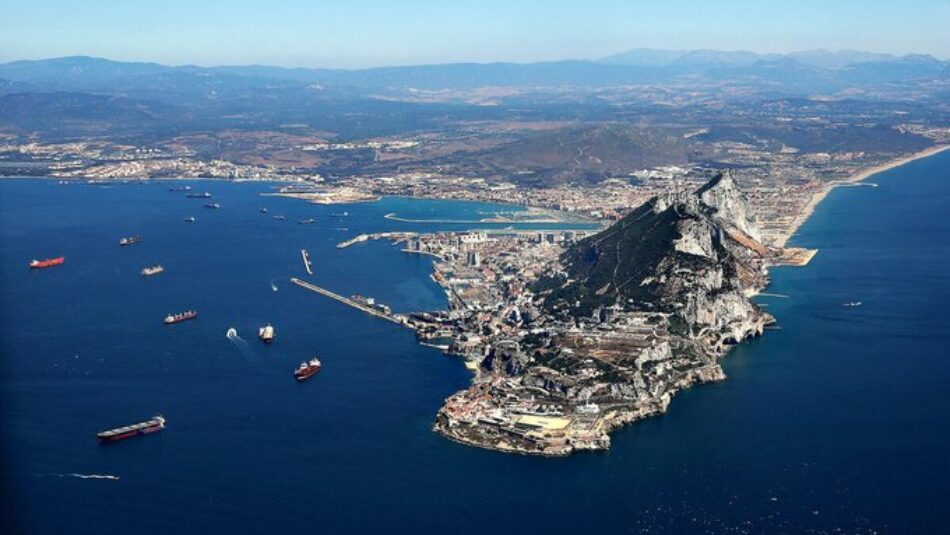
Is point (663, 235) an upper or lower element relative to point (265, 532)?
upper

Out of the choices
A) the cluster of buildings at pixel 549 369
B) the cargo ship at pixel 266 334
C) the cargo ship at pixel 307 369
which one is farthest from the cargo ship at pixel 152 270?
the cargo ship at pixel 307 369

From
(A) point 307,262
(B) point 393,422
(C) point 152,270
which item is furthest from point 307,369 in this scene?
(C) point 152,270

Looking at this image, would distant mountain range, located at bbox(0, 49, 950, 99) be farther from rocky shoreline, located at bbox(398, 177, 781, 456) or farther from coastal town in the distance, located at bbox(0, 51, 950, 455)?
rocky shoreline, located at bbox(398, 177, 781, 456)

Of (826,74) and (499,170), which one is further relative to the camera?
(826,74)

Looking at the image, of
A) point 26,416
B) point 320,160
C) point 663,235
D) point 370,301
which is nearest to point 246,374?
point 26,416

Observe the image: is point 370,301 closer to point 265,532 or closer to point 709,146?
point 265,532

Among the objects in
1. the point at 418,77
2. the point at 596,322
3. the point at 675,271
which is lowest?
the point at 596,322

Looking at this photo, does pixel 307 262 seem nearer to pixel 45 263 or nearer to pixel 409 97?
pixel 45 263

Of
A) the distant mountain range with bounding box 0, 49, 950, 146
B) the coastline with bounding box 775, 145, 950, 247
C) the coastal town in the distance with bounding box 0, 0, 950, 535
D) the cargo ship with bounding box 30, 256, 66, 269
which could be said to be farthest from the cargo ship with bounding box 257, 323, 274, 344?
the distant mountain range with bounding box 0, 49, 950, 146
